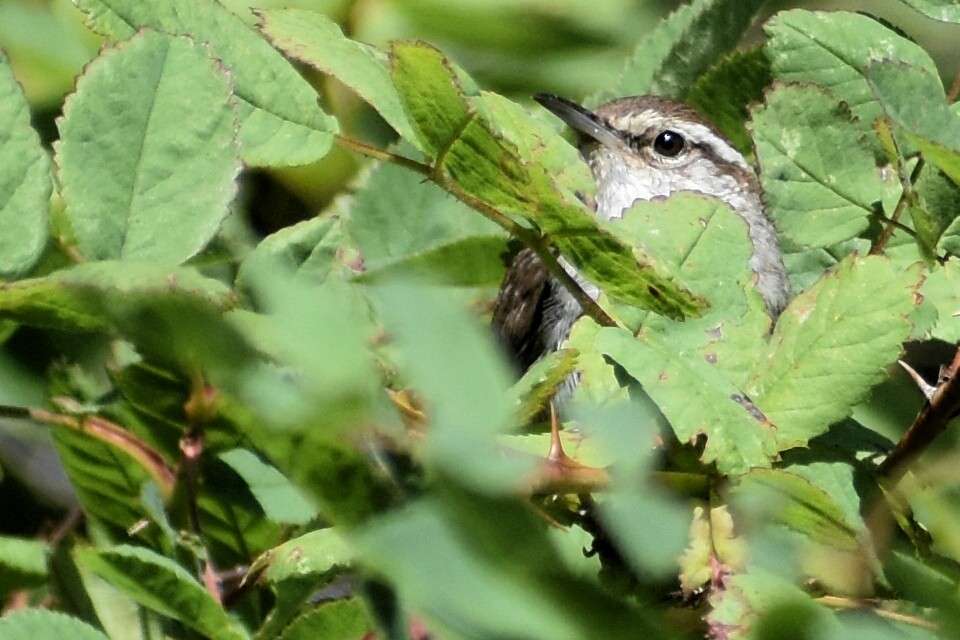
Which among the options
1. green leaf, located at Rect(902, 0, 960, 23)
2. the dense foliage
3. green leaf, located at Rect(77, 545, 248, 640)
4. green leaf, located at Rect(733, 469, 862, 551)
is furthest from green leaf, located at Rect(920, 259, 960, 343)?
green leaf, located at Rect(77, 545, 248, 640)

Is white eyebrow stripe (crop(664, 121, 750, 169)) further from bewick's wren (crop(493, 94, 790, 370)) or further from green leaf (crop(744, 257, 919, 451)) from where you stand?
green leaf (crop(744, 257, 919, 451))

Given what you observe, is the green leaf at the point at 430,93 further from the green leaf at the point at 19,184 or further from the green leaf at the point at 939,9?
the green leaf at the point at 939,9

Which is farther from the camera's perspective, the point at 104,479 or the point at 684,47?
the point at 684,47

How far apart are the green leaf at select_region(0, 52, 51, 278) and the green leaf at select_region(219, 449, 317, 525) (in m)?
0.26

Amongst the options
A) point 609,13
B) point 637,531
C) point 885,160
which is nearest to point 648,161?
point 609,13

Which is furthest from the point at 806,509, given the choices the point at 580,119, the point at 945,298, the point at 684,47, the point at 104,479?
the point at 580,119

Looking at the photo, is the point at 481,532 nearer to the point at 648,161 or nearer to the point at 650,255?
the point at 650,255

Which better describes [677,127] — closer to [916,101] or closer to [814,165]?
[814,165]

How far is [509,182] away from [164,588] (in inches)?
16.0

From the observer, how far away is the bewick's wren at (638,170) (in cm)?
252

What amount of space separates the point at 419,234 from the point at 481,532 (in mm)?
1164

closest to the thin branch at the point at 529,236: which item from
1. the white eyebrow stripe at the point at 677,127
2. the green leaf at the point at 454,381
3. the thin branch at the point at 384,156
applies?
the thin branch at the point at 384,156

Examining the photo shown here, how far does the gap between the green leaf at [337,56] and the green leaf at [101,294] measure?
0.31 m

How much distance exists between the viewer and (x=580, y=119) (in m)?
2.94
